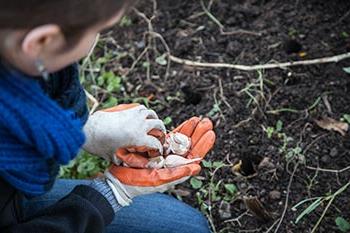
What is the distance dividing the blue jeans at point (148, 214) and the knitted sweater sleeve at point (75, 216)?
0.12 m

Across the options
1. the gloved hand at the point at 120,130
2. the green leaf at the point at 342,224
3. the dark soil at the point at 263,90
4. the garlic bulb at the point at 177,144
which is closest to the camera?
the gloved hand at the point at 120,130

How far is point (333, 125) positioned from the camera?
5.44 feet

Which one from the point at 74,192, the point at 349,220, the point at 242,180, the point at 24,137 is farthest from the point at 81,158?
the point at 24,137

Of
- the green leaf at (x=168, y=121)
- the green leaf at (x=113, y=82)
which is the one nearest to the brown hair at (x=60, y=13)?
the green leaf at (x=168, y=121)

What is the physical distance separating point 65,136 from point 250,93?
0.87m

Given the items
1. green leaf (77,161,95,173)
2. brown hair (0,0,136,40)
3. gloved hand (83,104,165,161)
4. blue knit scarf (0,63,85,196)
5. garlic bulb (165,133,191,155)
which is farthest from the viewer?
green leaf (77,161,95,173)

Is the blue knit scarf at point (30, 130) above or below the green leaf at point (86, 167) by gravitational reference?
above

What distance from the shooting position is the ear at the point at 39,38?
0.79 metres

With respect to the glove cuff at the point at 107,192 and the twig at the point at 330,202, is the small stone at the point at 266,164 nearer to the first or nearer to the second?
A: the twig at the point at 330,202

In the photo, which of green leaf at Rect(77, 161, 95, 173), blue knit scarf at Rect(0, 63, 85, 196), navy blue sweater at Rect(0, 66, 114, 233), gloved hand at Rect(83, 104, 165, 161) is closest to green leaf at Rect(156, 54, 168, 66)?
green leaf at Rect(77, 161, 95, 173)

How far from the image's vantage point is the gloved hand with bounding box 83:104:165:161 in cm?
121

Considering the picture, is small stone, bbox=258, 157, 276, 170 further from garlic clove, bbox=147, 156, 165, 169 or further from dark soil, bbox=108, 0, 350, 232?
garlic clove, bbox=147, 156, 165, 169

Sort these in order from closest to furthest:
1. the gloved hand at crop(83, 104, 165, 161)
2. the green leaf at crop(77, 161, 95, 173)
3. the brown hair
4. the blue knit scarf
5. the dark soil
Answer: the brown hair, the blue knit scarf, the gloved hand at crop(83, 104, 165, 161), the dark soil, the green leaf at crop(77, 161, 95, 173)

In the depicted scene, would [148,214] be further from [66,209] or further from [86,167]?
[86,167]
